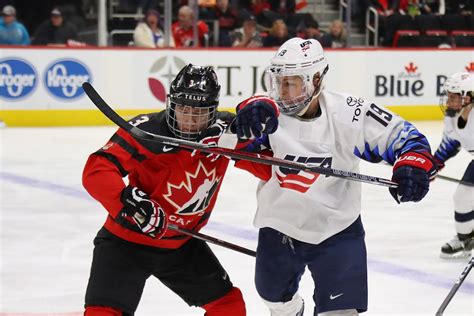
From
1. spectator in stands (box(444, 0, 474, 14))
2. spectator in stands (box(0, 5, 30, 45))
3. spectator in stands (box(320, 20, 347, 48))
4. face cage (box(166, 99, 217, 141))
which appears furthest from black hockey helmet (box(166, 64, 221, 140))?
spectator in stands (box(444, 0, 474, 14))

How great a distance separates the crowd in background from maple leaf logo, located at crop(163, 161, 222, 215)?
763cm

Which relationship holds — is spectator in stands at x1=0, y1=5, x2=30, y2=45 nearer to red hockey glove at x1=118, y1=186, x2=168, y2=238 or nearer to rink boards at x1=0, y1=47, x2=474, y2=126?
rink boards at x1=0, y1=47, x2=474, y2=126

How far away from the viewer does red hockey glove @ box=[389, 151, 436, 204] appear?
113 inches

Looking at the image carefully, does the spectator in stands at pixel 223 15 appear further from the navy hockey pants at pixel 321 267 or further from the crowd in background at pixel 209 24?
the navy hockey pants at pixel 321 267

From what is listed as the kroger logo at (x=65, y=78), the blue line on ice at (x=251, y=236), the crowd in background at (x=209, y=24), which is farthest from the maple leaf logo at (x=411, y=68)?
the blue line on ice at (x=251, y=236)

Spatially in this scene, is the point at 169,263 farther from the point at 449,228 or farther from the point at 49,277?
the point at 449,228

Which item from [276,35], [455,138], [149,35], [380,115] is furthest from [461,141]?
[276,35]

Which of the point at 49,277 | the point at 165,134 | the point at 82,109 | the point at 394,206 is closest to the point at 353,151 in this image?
the point at 165,134

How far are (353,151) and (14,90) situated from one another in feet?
24.9

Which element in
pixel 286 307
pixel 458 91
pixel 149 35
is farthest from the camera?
pixel 149 35

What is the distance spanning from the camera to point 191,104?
9.66 feet

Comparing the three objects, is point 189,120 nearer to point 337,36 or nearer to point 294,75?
point 294,75

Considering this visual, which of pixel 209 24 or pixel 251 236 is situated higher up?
pixel 209 24

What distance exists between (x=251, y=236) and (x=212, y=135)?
2659 millimetres
